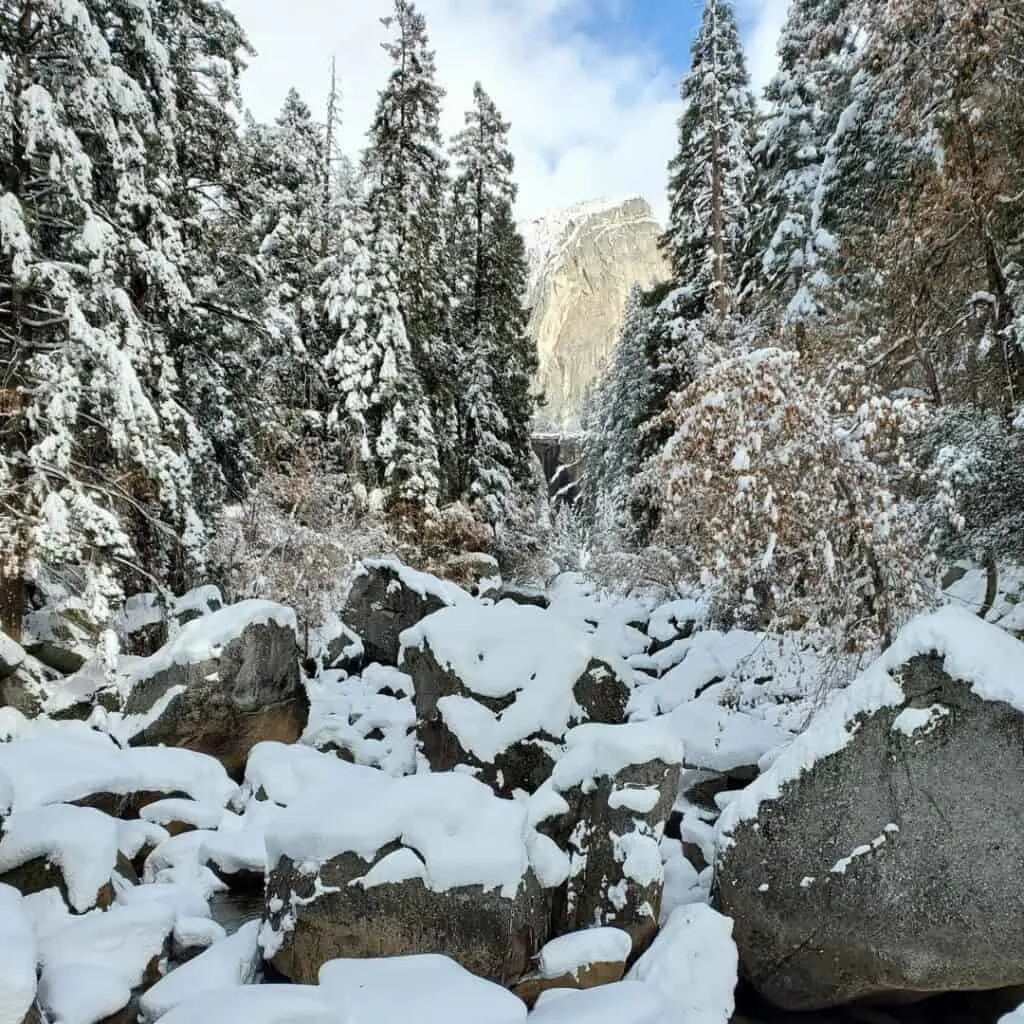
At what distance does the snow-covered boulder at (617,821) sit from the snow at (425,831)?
485mm

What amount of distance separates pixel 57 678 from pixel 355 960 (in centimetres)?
674

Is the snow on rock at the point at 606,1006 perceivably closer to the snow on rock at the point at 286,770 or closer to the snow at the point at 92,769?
the snow on rock at the point at 286,770

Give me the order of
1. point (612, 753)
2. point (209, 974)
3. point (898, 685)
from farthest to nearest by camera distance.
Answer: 1. point (612, 753)
2. point (898, 685)
3. point (209, 974)

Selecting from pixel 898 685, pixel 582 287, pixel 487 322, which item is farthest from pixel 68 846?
pixel 582 287

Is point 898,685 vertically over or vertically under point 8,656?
over

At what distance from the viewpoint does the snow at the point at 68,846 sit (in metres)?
4.60

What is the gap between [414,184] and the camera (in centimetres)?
1892

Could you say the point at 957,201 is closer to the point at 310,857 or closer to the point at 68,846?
the point at 310,857

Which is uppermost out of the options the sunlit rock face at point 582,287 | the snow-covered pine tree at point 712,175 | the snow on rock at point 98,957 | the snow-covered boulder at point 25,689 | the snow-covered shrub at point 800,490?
the sunlit rock face at point 582,287

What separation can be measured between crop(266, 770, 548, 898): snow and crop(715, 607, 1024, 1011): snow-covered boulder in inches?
64.7

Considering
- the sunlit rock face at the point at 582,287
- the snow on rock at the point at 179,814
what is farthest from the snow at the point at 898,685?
the sunlit rock face at the point at 582,287

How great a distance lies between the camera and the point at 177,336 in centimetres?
1229

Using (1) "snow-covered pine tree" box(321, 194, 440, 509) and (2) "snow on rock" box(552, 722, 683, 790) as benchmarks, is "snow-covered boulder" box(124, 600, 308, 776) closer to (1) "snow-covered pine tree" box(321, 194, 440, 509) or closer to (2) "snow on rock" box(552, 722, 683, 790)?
(2) "snow on rock" box(552, 722, 683, 790)

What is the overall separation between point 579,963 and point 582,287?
115212 millimetres
